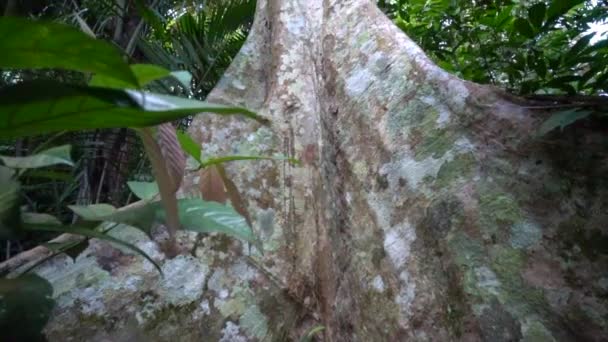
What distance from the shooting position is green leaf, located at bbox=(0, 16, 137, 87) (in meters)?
0.41

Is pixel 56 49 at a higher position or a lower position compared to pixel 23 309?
higher

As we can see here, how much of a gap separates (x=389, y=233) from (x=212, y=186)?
0.47m

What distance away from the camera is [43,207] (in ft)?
6.69

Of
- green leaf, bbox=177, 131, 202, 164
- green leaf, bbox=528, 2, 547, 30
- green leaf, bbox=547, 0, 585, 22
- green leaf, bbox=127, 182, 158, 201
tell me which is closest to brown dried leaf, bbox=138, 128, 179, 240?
green leaf, bbox=177, 131, 202, 164

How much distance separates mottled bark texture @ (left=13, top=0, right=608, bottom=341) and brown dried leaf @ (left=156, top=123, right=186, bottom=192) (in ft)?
1.96

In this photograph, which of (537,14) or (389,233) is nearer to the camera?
(389,233)

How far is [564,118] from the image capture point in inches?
36.7

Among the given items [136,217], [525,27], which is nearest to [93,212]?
[136,217]

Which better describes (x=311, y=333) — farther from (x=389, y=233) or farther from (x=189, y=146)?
(x=189, y=146)

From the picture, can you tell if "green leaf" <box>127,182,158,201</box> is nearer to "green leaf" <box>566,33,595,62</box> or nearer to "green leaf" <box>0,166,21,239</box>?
"green leaf" <box>0,166,21,239</box>

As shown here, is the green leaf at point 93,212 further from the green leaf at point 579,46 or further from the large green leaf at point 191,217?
the green leaf at point 579,46

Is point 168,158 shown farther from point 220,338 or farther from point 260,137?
point 260,137

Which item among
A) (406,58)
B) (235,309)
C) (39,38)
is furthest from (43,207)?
(39,38)

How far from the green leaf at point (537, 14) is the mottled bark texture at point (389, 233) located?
0.32 m
